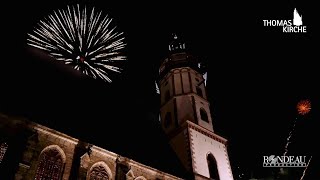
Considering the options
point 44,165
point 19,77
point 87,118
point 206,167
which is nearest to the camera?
point 44,165

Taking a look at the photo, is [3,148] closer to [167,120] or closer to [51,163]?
[51,163]

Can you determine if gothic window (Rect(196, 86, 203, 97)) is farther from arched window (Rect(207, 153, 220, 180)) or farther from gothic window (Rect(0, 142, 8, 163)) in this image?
gothic window (Rect(0, 142, 8, 163))

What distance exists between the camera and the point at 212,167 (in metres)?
25.7

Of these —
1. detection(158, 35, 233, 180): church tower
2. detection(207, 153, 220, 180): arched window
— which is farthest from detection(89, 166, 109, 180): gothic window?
detection(207, 153, 220, 180): arched window

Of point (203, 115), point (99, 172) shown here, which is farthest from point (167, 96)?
point (99, 172)

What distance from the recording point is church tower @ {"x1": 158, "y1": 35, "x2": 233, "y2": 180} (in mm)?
25047

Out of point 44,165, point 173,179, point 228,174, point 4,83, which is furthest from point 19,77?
point 228,174

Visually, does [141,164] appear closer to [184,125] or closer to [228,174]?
[184,125]

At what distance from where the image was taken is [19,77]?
65.1ft

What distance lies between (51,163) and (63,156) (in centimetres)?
80

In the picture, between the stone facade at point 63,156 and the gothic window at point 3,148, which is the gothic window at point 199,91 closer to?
the stone facade at point 63,156

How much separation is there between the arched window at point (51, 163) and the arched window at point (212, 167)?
13.1 meters

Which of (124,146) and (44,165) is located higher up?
(124,146)

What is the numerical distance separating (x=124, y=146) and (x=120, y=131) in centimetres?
214
